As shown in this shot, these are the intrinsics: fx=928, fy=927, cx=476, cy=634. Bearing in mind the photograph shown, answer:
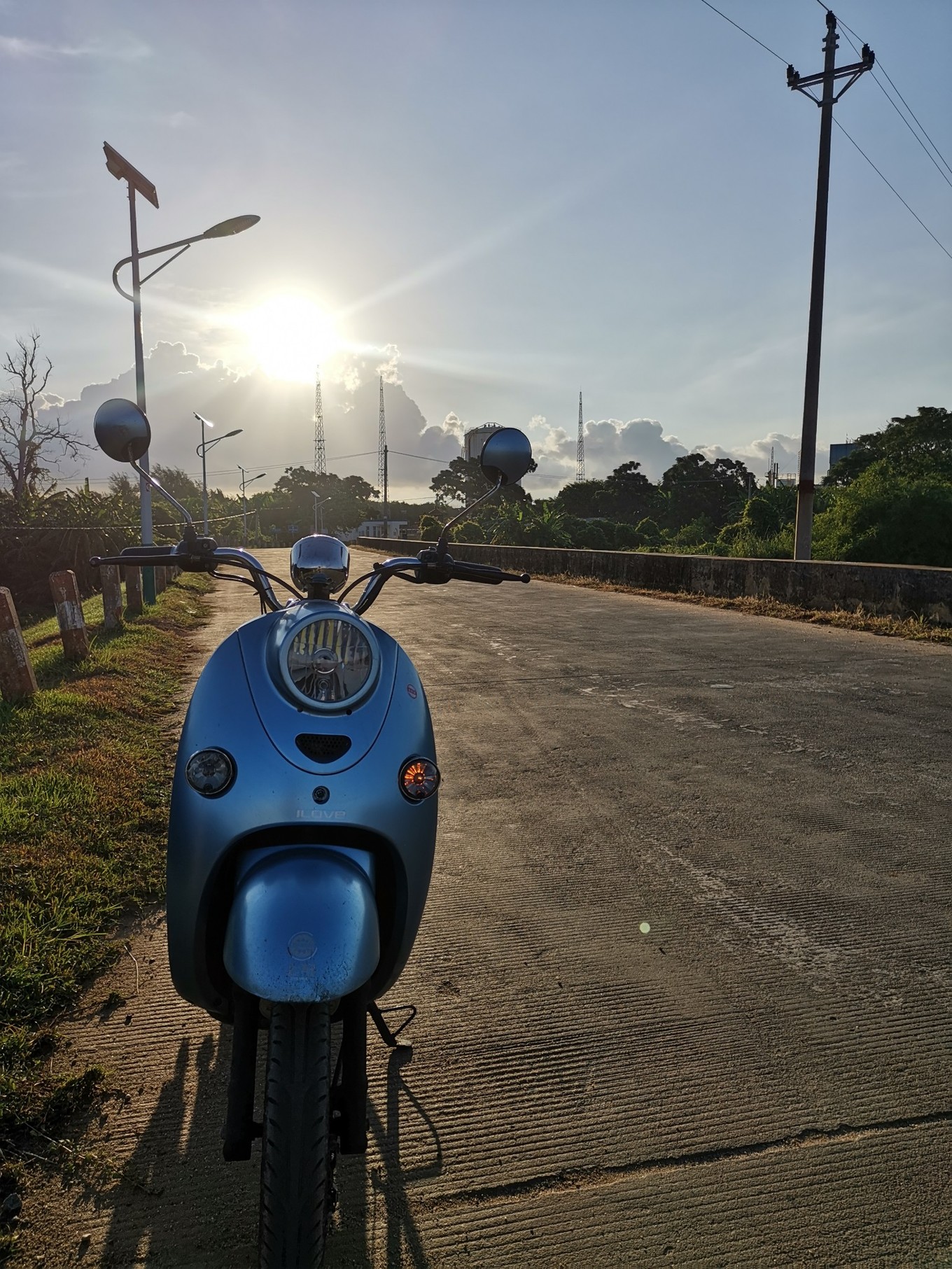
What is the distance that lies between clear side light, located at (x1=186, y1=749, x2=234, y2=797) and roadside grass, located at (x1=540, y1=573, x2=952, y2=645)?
973cm

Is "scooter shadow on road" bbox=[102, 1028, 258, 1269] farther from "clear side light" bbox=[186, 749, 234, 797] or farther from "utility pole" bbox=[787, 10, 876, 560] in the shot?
"utility pole" bbox=[787, 10, 876, 560]

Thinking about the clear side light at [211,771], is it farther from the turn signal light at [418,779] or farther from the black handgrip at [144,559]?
the black handgrip at [144,559]

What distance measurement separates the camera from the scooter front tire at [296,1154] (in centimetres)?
159

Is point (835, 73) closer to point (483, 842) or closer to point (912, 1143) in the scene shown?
point (483, 842)

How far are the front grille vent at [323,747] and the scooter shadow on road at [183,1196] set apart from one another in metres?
0.98

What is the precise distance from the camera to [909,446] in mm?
40375

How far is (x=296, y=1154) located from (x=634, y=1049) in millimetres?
1217

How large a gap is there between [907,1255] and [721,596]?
551 inches

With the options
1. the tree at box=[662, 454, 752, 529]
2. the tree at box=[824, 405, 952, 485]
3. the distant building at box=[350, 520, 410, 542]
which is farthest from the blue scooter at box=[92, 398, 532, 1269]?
the distant building at box=[350, 520, 410, 542]

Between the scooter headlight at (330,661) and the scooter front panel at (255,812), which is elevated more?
the scooter headlight at (330,661)

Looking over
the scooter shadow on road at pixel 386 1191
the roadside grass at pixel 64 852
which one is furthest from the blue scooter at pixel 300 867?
the roadside grass at pixel 64 852

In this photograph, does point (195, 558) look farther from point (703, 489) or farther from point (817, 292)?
point (703, 489)

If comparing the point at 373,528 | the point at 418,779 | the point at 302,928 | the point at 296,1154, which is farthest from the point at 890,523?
the point at 373,528

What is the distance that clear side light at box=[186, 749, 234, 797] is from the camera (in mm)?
1862
